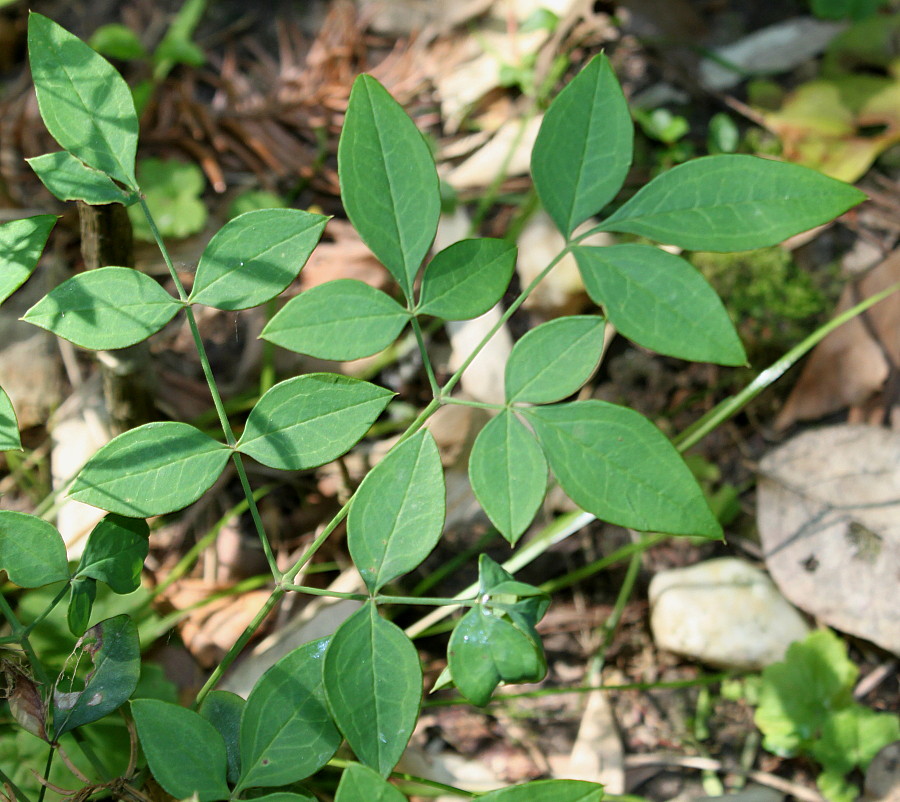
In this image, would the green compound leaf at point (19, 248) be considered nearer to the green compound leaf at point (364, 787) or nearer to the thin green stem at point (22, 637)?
the thin green stem at point (22, 637)

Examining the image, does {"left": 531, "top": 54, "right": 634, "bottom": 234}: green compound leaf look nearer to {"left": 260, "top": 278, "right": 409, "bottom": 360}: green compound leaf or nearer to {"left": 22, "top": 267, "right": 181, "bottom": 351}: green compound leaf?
{"left": 260, "top": 278, "right": 409, "bottom": 360}: green compound leaf

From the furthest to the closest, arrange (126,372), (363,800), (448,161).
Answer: (448,161), (126,372), (363,800)

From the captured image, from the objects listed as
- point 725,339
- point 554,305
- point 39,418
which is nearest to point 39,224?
point 725,339

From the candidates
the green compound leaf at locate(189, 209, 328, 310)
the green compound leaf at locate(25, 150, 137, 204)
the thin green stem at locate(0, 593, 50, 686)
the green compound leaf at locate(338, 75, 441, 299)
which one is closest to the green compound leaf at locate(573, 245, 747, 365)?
the green compound leaf at locate(338, 75, 441, 299)

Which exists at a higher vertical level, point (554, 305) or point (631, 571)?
point (554, 305)

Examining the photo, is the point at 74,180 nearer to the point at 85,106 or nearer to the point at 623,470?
the point at 85,106

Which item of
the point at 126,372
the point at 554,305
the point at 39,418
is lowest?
the point at 554,305

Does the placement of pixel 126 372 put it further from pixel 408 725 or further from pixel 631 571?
pixel 631 571
